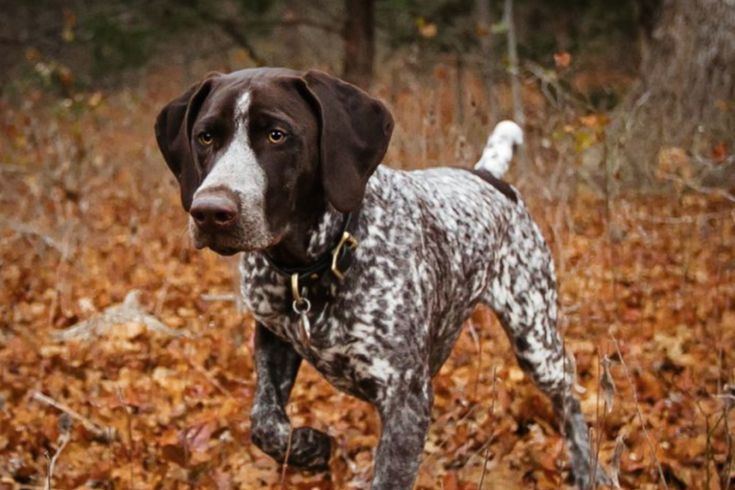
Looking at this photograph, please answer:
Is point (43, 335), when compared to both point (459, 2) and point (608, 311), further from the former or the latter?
point (459, 2)

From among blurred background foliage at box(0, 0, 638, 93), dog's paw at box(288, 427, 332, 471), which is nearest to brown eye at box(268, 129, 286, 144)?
dog's paw at box(288, 427, 332, 471)

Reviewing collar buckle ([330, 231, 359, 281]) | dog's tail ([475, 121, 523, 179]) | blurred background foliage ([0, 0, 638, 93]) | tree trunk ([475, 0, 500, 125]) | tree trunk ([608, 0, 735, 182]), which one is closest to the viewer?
collar buckle ([330, 231, 359, 281])

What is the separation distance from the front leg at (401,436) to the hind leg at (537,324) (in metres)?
1.00

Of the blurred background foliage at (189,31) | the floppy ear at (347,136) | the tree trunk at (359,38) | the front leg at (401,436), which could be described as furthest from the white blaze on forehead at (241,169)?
the tree trunk at (359,38)

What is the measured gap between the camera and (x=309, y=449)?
3311 millimetres

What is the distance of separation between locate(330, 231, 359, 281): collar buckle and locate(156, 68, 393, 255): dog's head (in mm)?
138

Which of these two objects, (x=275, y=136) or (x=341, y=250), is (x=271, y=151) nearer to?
(x=275, y=136)

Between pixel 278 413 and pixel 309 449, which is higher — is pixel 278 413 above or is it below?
above

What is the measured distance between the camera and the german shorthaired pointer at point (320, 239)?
2.79 m

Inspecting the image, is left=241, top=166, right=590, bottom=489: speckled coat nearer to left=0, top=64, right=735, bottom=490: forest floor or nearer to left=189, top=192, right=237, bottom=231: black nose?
left=0, top=64, right=735, bottom=490: forest floor

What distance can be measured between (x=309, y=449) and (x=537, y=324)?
51.6 inches

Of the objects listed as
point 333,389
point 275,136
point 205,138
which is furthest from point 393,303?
point 333,389

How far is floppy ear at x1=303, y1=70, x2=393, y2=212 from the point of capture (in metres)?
2.85

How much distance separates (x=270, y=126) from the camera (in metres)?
2.79
